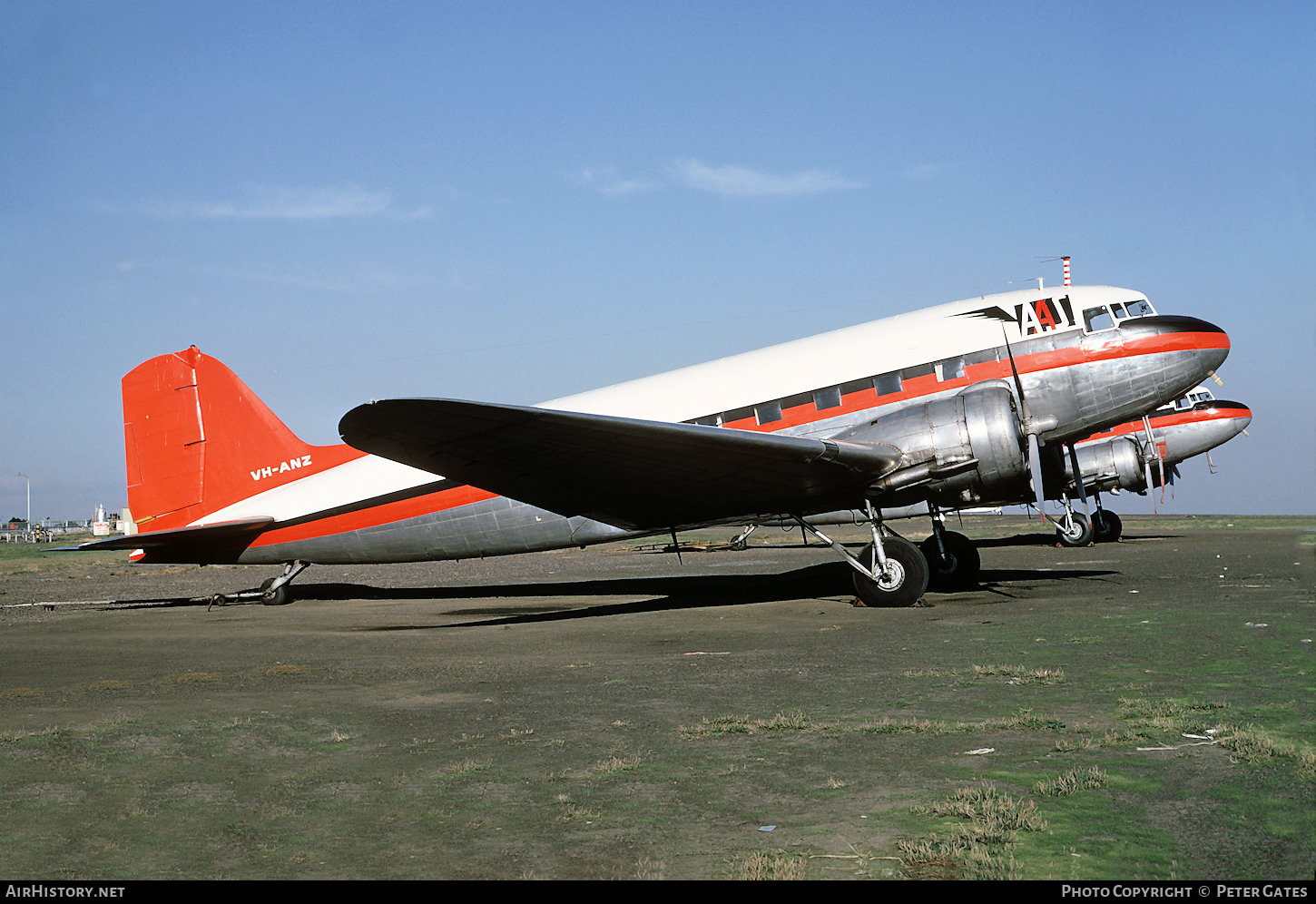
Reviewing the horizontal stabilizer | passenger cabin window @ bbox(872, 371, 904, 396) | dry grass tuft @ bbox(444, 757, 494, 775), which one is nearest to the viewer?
dry grass tuft @ bbox(444, 757, 494, 775)

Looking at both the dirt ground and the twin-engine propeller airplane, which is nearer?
the dirt ground

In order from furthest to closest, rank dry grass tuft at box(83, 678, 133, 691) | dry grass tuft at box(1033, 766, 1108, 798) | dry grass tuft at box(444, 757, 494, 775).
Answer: dry grass tuft at box(83, 678, 133, 691) → dry grass tuft at box(444, 757, 494, 775) → dry grass tuft at box(1033, 766, 1108, 798)

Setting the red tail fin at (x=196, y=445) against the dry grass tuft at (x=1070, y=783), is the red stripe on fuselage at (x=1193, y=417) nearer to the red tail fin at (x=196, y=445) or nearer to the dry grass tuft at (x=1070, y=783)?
the red tail fin at (x=196, y=445)

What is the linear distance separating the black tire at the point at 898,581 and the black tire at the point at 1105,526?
19.5 meters

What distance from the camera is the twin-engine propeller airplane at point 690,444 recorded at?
12.5 meters

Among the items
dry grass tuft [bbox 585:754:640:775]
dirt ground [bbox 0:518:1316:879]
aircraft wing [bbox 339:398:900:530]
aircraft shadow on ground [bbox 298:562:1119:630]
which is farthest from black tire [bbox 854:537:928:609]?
dry grass tuft [bbox 585:754:640:775]

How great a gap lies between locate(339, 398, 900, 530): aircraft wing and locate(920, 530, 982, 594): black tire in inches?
118

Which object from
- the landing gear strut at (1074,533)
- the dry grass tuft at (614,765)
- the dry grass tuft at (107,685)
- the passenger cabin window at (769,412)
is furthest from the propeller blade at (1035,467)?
the landing gear strut at (1074,533)

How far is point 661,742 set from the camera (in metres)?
5.89

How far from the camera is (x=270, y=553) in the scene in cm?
1795

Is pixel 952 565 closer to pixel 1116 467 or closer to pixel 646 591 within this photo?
pixel 646 591

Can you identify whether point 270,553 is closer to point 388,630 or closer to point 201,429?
point 201,429

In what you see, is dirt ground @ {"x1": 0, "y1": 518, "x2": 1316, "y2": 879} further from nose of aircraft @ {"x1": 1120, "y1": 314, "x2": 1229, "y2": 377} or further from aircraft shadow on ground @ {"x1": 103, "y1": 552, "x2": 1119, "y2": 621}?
nose of aircraft @ {"x1": 1120, "y1": 314, "x2": 1229, "y2": 377}

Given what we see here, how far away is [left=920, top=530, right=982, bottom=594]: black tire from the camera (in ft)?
53.7
